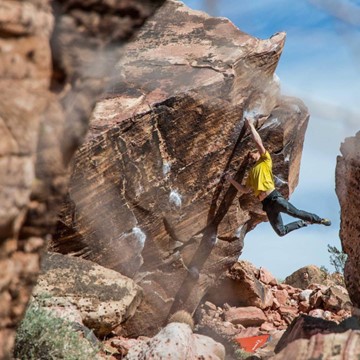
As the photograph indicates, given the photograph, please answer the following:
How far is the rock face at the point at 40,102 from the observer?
12.0ft

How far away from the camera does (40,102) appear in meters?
3.78

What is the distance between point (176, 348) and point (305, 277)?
459 inches

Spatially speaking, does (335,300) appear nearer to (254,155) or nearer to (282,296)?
(282,296)

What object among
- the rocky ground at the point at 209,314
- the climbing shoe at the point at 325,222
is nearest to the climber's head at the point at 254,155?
the climbing shoe at the point at 325,222

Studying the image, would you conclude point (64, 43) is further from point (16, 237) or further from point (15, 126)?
point (16, 237)

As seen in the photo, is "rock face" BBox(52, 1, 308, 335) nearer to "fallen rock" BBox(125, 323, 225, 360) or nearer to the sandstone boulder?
the sandstone boulder

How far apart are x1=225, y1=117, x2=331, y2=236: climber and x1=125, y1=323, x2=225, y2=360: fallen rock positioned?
3.11 meters

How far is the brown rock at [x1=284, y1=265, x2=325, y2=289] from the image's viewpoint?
20.5 m

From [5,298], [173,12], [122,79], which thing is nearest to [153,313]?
[122,79]

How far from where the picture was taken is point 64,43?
390cm

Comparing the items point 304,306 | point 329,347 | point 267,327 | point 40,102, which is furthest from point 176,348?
point 304,306

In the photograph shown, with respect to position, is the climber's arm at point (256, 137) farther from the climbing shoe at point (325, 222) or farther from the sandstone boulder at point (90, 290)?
the sandstone boulder at point (90, 290)

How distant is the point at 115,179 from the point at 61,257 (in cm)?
143

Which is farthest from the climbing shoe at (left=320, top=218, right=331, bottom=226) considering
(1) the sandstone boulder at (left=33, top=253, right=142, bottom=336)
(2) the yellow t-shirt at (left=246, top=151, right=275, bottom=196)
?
(1) the sandstone boulder at (left=33, top=253, right=142, bottom=336)
